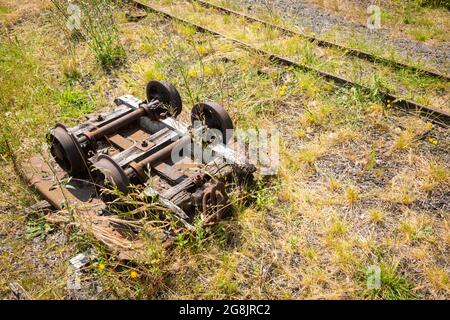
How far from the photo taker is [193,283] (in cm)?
378

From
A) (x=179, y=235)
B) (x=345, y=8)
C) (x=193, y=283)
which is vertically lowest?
(x=193, y=283)

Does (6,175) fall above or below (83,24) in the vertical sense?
below

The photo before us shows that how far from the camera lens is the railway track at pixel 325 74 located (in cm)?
541

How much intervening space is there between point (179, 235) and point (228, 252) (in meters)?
0.55

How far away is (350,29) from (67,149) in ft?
18.8

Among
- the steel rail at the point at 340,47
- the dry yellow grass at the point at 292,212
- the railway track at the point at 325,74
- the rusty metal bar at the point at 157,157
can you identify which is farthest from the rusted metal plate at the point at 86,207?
the steel rail at the point at 340,47

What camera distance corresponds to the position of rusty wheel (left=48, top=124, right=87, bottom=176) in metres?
4.38

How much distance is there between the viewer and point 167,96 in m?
5.19

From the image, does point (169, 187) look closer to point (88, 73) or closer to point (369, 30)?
point (88, 73)

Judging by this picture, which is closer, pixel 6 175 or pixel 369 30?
pixel 6 175

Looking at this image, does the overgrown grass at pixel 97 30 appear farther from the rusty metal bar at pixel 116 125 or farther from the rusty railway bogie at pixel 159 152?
the rusty metal bar at pixel 116 125

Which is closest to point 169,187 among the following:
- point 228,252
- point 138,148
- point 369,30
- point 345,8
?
point 138,148

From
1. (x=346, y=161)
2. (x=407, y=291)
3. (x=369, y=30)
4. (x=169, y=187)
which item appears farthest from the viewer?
(x=369, y=30)

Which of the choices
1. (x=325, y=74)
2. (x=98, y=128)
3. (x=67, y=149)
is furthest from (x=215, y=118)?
(x=325, y=74)
